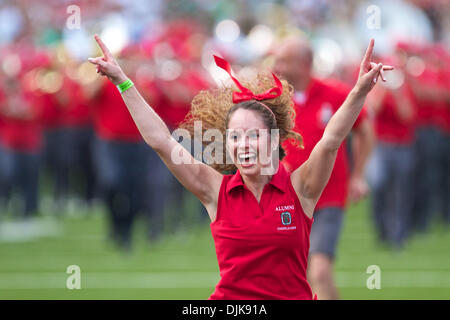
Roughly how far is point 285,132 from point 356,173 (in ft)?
10.7

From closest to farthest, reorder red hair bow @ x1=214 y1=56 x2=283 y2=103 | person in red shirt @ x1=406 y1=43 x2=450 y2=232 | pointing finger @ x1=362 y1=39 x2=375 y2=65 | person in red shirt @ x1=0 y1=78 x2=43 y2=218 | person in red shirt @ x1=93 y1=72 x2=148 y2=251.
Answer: pointing finger @ x1=362 y1=39 x2=375 y2=65 → red hair bow @ x1=214 y1=56 x2=283 y2=103 → person in red shirt @ x1=93 y1=72 x2=148 y2=251 → person in red shirt @ x1=406 y1=43 x2=450 y2=232 → person in red shirt @ x1=0 y1=78 x2=43 y2=218

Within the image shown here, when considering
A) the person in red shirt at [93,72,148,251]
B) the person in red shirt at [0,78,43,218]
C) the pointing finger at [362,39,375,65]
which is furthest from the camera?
the person in red shirt at [0,78,43,218]

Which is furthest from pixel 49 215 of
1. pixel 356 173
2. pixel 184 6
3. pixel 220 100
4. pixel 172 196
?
pixel 220 100

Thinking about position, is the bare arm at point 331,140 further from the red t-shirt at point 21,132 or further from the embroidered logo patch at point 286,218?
the red t-shirt at point 21,132

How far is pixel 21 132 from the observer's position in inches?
685

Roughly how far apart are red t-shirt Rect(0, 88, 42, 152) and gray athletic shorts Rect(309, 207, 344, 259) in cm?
961

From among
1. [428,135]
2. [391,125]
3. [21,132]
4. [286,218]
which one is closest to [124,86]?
[286,218]

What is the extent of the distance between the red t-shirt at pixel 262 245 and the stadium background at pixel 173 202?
4.12 ft

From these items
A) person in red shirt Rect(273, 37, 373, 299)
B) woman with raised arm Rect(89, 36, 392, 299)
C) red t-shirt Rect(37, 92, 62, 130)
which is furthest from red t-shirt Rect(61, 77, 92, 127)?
woman with raised arm Rect(89, 36, 392, 299)

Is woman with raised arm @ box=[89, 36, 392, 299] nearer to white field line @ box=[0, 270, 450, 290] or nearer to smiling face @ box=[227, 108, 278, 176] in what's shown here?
smiling face @ box=[227, 108, 278, 176]

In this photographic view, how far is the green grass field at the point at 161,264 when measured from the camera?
10.5 m

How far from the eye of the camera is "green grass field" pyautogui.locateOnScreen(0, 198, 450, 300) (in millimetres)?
10500

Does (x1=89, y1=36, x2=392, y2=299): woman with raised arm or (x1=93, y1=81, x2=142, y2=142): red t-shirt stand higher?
(x1=93, y1=81, x2=142, y2=142): red t-shirt
